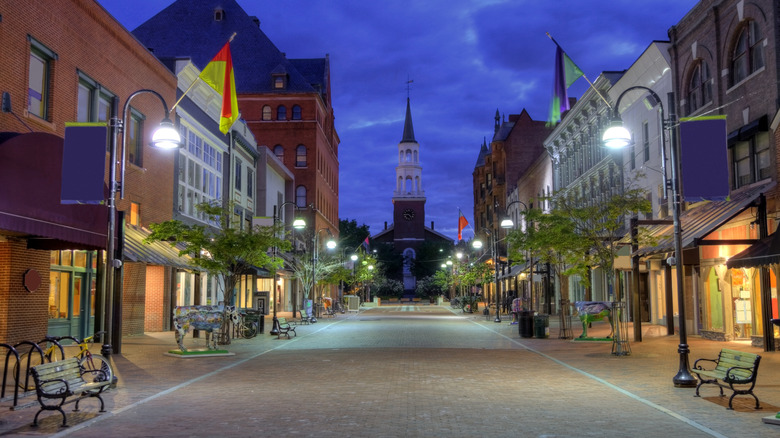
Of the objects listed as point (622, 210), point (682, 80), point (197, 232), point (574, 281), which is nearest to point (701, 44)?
point (682, 80)

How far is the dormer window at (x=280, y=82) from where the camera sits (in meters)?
70.9

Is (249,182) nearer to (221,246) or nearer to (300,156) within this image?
(300,156)

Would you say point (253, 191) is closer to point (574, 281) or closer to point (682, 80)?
point (574, 281)

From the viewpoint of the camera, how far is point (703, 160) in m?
15.0

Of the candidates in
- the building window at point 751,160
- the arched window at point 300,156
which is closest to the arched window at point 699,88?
the building window at point 751,160

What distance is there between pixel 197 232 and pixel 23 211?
770 centimetres

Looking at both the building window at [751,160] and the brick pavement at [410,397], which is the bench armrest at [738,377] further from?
the building window at [751,160]

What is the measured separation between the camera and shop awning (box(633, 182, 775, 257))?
68.0 ft

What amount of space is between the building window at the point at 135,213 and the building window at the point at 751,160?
64.8 feet

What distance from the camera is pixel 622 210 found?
2308 centimetres

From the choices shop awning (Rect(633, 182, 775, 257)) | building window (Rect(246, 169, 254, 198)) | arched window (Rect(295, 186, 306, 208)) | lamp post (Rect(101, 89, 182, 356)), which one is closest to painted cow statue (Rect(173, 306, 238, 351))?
lamp post (Rect(101, 89, 182, 356))

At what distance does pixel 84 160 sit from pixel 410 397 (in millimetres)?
7526

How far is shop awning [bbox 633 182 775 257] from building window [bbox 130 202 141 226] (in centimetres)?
1701

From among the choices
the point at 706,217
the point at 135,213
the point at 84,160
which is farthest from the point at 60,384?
the point at 706,217
